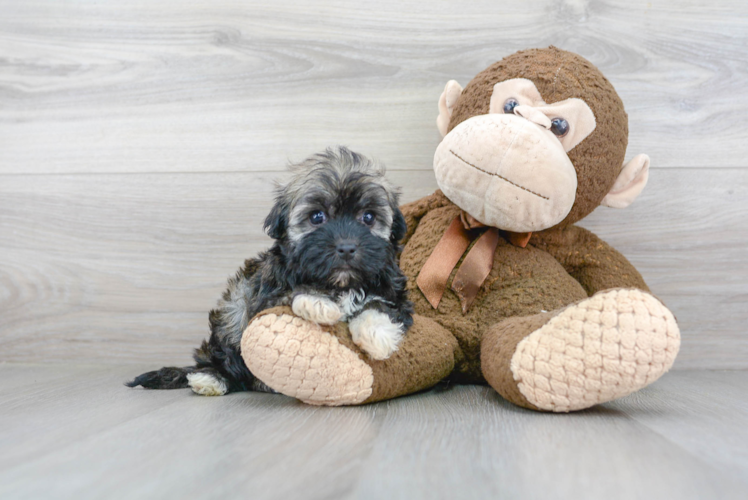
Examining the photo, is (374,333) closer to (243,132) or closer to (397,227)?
(397,227)

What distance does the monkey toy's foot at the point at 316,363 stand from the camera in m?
1.28

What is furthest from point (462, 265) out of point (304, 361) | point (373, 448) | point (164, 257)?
point (164, 257)

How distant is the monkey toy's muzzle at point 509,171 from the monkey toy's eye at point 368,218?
277 mm

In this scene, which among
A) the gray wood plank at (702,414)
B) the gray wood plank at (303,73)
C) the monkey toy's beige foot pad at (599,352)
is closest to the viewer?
the gray wood plank at (702,414)

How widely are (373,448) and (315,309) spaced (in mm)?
357

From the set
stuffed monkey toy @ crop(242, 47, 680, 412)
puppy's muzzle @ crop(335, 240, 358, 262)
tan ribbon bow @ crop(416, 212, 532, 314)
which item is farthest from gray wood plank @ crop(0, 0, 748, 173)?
puppy's muzzle @ crop(335, 240, 358, 262)

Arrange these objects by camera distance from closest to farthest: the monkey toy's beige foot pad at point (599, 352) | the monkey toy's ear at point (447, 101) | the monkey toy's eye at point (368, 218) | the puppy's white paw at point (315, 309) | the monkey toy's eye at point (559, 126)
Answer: the monkey toy's beige foot pad at point (599, 352)
the puppy's white paw at point (315, 309)
the monkey toy's eye at point (368, 218)
the monkey toy's eye at point (559, 126)
the monkey toy's ear at point (447, 101)

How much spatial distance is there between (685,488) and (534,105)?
3.50ft

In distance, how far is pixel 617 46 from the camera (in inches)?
82.8

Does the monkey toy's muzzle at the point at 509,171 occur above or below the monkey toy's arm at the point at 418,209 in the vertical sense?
above

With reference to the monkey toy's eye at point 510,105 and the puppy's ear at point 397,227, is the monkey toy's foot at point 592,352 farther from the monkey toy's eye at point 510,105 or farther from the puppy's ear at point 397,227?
the monkey toy's eye at point 510,105

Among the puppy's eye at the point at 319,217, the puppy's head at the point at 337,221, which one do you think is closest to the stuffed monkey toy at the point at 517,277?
the puppy's head at the point at 337,221

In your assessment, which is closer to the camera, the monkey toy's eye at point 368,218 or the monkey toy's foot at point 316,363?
the monkey toy's foot at point 316,363

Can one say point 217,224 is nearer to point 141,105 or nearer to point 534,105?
point 141,105
